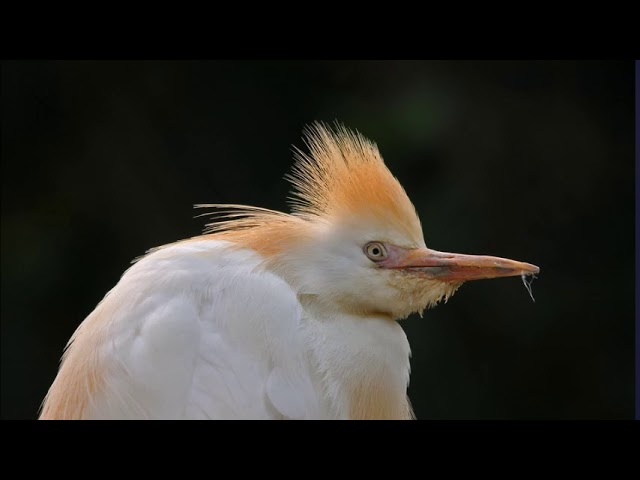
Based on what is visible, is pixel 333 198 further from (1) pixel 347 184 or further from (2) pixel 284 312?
(2) pixel 284 312

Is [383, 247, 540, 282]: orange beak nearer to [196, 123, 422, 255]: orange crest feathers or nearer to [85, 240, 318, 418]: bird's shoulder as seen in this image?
[196, 123, 422, 255]: orange crest feathers

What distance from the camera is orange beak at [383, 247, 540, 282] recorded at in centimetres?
128

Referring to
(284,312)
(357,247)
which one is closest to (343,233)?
(357,247)

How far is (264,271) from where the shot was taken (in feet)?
4.14

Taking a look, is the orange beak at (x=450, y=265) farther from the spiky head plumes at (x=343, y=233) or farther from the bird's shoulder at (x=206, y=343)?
the bird's shoulder at (x=206, y=343)

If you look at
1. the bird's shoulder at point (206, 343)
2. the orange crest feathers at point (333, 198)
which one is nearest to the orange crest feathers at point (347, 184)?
the orange crest feathers at point (333, 198)

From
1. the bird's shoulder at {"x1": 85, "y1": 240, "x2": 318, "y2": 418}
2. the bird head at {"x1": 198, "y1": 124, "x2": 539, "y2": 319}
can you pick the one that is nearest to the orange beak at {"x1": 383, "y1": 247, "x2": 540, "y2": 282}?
the bird head at {"x1": 198, "y1": 124, "x2": 539, "y2": 319}

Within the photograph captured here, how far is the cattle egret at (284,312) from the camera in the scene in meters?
1.18

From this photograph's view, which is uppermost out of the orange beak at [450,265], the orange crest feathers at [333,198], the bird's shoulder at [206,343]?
the orange crest feathers at [333,198]

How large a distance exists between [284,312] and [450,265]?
0.82 ft

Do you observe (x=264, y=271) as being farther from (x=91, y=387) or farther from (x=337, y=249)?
(x=91, y=387)

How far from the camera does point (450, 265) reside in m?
1.29

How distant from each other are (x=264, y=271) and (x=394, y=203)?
0.69ft

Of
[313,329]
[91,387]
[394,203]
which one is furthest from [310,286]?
[91,387]
